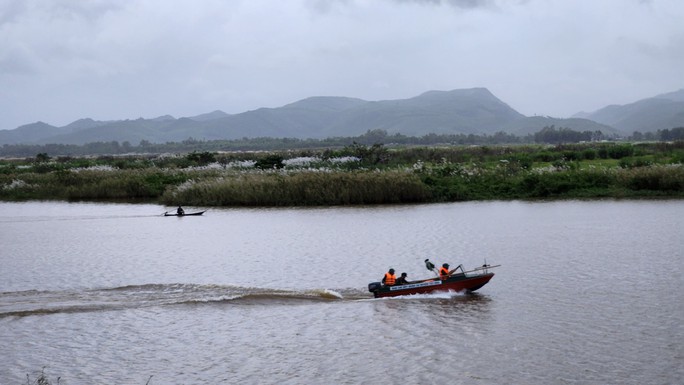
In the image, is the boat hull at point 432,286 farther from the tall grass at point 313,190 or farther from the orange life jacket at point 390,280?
the tall grass at point 313,190

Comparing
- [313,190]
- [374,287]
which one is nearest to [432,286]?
[374,287]

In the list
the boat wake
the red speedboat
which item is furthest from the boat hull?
the boat wake

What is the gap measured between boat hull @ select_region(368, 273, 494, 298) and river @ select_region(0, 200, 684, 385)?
22 centimetres

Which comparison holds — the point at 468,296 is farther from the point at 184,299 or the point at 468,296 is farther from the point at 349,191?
the point at 349,191

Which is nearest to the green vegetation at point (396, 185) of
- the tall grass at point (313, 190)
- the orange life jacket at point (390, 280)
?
the tall grass at point (313, 190)

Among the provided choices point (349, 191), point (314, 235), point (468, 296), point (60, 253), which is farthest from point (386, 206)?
point (468, 296)

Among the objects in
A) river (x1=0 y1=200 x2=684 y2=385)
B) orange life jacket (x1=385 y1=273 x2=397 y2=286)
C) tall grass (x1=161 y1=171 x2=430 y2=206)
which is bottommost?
river (x1=0 y1=200 x2=684 y2=385)

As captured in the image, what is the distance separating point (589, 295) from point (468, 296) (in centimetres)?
305

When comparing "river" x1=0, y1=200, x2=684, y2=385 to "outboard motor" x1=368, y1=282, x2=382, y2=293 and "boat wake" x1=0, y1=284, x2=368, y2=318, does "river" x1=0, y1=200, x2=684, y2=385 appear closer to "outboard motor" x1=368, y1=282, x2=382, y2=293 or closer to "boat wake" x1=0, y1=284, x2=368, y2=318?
"boat wake" x1=0, y1=284, x2=368, y2=318

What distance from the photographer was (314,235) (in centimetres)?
3164

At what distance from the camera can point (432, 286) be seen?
19.8 m

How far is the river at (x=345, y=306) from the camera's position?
14328 millimetres

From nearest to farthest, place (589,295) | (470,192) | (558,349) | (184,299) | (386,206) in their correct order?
(558,349) < (589,295) < (184,299) < (386,206) < (470,192)

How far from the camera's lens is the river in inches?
564
